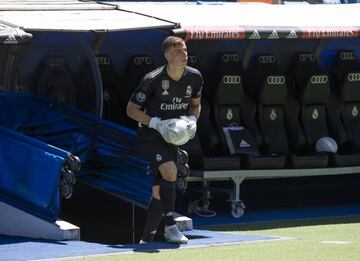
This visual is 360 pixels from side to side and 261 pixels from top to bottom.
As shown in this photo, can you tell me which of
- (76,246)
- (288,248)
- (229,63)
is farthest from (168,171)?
(229,63)

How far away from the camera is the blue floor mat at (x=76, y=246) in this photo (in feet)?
32.9

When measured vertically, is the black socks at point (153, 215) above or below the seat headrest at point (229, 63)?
below

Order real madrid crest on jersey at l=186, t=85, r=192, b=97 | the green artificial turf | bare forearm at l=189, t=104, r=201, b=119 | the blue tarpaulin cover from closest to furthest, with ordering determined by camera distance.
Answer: the green artificial turf, real madrid crest on jersey at l=186, t=85, r=192, b=97, bare forearm at l=189, t=104, r=201, b=119, the blue tarpaulin cover

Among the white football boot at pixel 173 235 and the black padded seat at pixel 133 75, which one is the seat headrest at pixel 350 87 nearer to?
the black padded seat at pixel 133 75

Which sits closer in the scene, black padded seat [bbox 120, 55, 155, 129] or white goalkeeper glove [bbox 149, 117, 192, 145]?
white goalkeeper glove [bbox 149, 117, 192, 145]

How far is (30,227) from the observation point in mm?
11094

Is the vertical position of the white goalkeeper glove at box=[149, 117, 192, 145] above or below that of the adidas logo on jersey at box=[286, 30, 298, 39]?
below

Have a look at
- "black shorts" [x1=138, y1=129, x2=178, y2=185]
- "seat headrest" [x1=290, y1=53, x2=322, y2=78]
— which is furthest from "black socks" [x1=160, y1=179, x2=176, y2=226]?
"seat headrest" [x1=290, y1=53, x2=322, y2=78]

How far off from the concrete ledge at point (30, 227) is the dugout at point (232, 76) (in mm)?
1062

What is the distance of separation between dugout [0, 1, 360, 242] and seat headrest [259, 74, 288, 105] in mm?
11

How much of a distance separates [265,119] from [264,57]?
74 cm

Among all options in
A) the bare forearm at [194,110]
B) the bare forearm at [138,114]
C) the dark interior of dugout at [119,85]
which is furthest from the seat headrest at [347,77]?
the bare forearm at [138,114]

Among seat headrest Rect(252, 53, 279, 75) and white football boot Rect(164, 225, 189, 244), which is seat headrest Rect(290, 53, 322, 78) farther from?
white football boot Rect(164, 225, 189, 244)

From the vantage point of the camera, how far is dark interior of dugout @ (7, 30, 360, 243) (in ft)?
40.5
